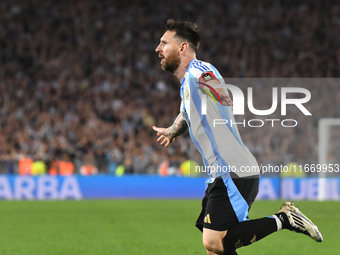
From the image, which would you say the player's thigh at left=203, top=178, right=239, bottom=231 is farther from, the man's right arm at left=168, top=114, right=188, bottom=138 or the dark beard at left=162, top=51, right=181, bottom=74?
the dark beard at left=162, top=51, right=181, bottom=74

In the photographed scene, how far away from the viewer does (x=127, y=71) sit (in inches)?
818

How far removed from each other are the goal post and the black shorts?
414 inches

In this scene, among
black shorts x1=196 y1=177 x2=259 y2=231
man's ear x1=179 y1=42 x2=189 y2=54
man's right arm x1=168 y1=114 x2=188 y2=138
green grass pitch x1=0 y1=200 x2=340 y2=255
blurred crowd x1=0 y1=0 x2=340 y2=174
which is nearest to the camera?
black shorts x1=196 y1=177 x2=259 y2=231

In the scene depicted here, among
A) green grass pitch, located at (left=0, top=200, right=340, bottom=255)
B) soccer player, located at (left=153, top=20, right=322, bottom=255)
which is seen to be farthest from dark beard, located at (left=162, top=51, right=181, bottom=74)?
green grass pitch, located at (left=0, top=200, right=340, bottom=255)

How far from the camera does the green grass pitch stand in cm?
644

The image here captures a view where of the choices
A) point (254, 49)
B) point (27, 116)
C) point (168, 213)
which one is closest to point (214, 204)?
point (168, 213)

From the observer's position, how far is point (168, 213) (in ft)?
35.5

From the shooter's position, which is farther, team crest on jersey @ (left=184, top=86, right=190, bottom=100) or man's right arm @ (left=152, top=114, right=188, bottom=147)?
man's right arm @ (left=152, top=114, right=188, bottom=147)

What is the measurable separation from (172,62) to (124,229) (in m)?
4.99

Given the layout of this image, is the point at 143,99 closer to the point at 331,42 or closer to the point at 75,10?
the point at 75,10

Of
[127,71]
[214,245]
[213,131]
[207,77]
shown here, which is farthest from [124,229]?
[127,71]

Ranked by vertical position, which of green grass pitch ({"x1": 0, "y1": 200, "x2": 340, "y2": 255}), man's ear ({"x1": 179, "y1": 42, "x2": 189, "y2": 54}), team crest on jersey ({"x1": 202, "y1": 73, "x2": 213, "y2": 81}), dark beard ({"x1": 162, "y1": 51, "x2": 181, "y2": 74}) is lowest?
green grass pitch ({"x1": 0, "y1": 200, "x2": 340, "y2": 255})

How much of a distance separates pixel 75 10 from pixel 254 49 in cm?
846

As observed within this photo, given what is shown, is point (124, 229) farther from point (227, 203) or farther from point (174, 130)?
point (227, 203)
